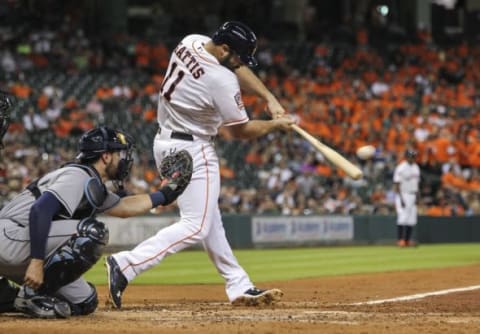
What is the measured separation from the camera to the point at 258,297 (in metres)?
7.15

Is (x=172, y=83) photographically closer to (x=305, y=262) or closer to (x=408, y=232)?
(x=305, y=262)

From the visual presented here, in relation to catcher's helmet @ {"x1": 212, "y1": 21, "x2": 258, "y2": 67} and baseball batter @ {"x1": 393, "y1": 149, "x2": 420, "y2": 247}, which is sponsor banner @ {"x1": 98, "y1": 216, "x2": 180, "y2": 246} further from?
catcher's helmet @ {"x1": 212, "y1": 21, "x2": 258, "y2": 67}

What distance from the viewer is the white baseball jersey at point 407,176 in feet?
61.4

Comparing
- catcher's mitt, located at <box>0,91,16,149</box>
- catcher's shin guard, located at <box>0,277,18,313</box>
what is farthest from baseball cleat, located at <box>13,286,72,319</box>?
catcher's mitt, located at <box>0,91,16,149</box>

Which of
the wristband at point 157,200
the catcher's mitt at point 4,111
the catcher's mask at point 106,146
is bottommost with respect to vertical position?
the wristband at point 157,200

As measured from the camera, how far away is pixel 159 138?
7109 mm

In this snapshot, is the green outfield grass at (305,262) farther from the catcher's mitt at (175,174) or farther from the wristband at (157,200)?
the wristband at (157,200)

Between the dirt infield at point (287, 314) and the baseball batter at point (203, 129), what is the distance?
288 mm

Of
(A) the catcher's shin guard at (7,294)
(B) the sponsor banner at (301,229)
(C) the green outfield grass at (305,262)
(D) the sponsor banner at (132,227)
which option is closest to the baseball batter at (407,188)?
(C) the green outfield grass at (305,262)

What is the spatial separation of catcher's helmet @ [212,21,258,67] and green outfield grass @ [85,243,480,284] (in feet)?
14.2

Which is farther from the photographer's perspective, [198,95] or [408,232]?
[408,232]

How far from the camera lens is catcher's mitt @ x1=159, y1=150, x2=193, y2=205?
249 inches

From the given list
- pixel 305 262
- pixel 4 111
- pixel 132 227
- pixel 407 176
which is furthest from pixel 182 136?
pixel 407 176

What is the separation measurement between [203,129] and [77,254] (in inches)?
59.4
